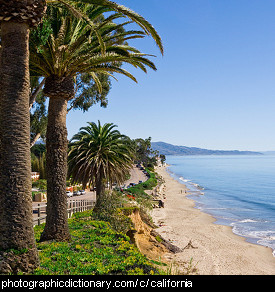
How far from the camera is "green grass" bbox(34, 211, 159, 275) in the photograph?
6906 mm

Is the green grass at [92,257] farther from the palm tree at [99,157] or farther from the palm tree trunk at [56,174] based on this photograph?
the palm tree at [99,157]

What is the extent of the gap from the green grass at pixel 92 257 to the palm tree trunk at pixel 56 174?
0.59 meters

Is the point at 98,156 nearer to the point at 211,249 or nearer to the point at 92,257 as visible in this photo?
the point at 92,257

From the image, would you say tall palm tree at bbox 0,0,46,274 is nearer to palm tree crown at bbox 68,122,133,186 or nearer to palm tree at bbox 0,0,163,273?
palm tree at bbox 0,0,163,273

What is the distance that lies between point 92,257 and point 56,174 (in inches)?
143

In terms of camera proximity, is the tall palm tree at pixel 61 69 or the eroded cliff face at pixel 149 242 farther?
the eroded cliff face at pixel 149 242

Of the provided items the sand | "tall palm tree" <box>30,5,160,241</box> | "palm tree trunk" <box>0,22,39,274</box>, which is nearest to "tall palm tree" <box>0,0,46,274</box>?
"palm tree trunk" <box>0,22,39,274</box>

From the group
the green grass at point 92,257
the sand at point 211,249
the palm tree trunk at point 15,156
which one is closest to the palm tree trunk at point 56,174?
the green grass at point 92,257

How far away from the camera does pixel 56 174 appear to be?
411 inches

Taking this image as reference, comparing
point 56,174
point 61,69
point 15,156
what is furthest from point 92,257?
point 61,69

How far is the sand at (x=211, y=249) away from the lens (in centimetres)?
1867

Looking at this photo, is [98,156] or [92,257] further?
[98,156]

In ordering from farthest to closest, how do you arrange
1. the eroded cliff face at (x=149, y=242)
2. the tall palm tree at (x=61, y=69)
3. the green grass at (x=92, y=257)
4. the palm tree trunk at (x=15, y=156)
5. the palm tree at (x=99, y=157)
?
1. the palm tree at (x=99, y=157)
2. the eroded cliff face at (x=149, y=242)
3. the tall palm tree at (x=61, y=69)
4. the green grass at (x=92, y=257)
5. the palm tree trunk at (x=15, y=156)

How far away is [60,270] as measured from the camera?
22.4ft
